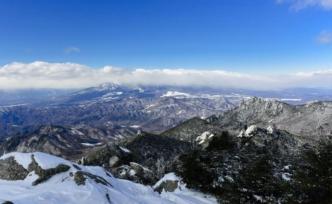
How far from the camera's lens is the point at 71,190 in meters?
41.2

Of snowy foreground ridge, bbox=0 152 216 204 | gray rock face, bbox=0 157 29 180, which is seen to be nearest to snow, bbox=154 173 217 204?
snowy foreground ridge, bbox=0 152 216 204

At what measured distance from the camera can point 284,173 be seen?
70.1 m

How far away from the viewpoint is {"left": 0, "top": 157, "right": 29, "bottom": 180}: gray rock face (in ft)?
163

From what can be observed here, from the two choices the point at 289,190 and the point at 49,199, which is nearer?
the point at 49,199

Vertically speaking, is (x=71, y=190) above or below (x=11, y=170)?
above

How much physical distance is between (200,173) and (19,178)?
82.3 feet

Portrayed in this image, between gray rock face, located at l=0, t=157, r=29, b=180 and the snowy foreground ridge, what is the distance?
0.99 ft

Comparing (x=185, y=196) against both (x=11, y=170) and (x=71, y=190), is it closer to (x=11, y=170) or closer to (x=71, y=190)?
(x=71, y=190)

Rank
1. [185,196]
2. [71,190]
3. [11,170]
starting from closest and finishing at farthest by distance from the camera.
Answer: [71,190]
[11,170]
[185,196]

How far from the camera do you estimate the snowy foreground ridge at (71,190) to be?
38.7m

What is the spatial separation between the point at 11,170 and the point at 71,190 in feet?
45.4

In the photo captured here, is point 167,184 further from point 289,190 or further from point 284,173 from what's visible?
point 284,173

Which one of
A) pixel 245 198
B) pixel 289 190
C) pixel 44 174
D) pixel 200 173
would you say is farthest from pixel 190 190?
pixel 44 174

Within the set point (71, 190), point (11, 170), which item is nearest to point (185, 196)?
point (71, 190)
